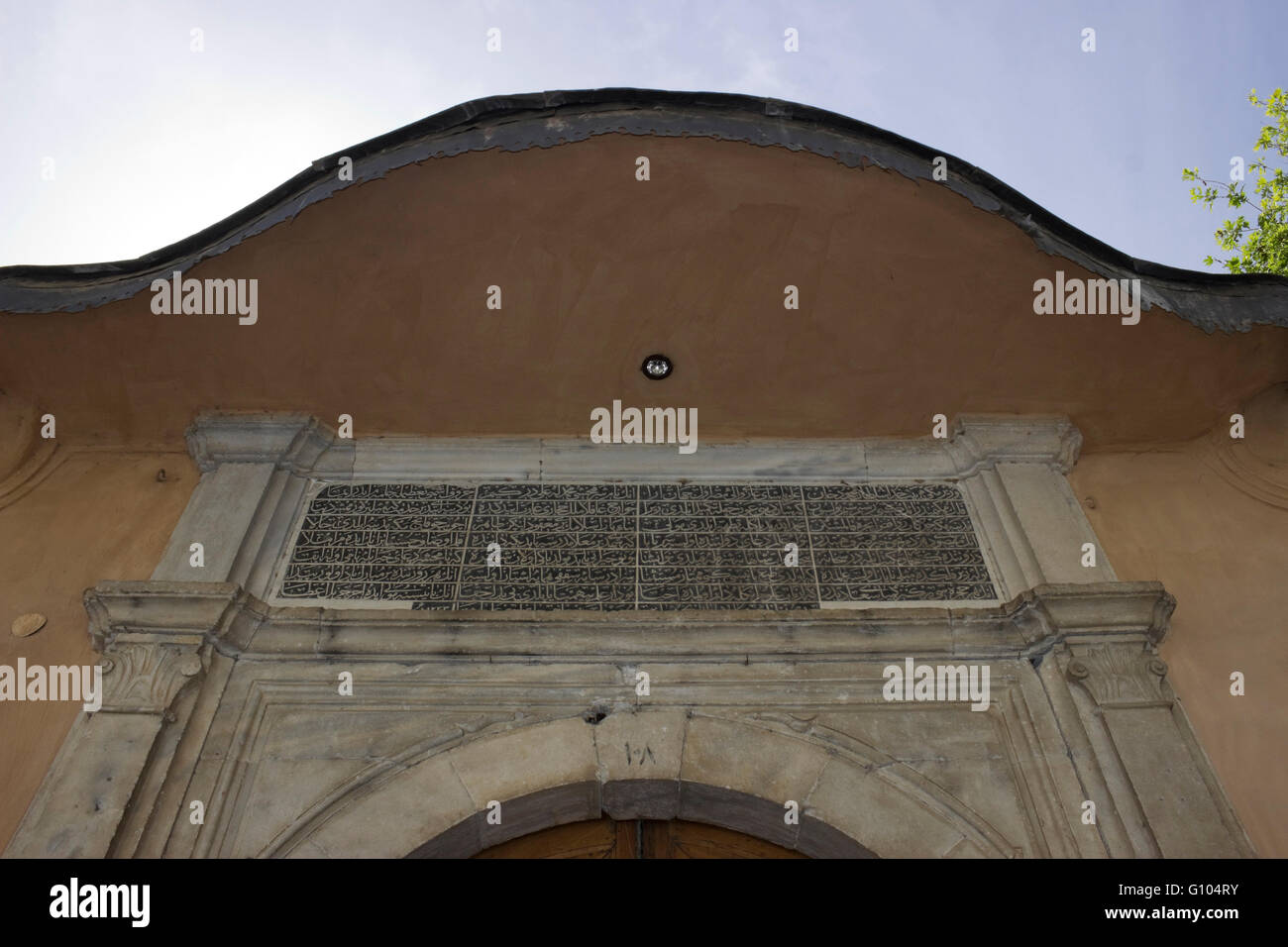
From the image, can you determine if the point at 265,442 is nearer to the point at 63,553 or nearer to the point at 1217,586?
the point at 63,553

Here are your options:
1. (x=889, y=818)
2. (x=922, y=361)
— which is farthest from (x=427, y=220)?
(x=889, y=818)

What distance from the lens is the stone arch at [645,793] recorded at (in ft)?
9.64

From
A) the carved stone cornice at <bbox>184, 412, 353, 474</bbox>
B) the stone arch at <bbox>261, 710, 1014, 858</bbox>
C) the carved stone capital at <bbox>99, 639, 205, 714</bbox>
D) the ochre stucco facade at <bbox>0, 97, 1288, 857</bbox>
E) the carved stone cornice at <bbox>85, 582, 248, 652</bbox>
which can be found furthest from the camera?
the carved stone cornice at <bbox>184, 412, 353, 474</bbox>

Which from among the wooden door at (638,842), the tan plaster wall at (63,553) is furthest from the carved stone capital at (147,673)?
the wooden door at (638,842)

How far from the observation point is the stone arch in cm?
294

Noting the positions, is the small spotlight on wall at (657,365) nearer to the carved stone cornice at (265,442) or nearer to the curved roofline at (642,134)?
the curved roofline at (642,134)

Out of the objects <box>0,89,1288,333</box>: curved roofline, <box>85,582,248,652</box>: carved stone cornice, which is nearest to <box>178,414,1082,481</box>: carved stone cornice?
<box>0,89,1288,333</box>: curved roofline

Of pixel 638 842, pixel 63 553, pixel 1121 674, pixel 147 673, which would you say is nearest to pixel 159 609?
pixel 147 673

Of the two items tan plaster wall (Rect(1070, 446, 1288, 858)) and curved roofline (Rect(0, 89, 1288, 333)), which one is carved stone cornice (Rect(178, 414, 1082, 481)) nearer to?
tan plaster wall (Rect(1070, 446, 1288, 858))

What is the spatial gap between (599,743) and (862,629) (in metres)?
0.94

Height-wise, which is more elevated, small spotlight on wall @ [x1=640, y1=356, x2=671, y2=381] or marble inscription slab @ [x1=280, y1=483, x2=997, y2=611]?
small spotlight on wall @ [x1=640, y1=356, x2=671, y2=381]

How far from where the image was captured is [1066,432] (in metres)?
4.10

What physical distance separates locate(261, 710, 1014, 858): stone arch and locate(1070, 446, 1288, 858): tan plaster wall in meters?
0.79

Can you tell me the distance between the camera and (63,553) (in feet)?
12.2
